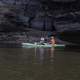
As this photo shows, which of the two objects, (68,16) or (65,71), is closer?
(65,71)

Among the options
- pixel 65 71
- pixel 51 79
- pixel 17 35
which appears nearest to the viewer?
pixel 51 79

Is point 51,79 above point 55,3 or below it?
below

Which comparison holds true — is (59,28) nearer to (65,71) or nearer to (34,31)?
(34,31)

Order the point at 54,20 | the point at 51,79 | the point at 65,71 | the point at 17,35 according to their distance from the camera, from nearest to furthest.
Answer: the point at 51,79 < the point at 65,71 < the point at 17,35 < the point at 54,20

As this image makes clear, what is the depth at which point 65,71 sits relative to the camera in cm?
1245

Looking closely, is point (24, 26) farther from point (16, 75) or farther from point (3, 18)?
point (16, 75)

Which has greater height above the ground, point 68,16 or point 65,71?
point 68,16

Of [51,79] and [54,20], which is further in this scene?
[54,20]

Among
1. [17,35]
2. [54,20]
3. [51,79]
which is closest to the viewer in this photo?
[51,79]

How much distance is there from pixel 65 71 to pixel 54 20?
2602cm

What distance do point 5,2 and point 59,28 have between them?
24.0 feet

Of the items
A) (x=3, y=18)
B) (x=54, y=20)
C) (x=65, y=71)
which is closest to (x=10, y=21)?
(x=3, y=18)

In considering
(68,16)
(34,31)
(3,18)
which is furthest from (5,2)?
(68,16)

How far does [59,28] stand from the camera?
3781 cm
